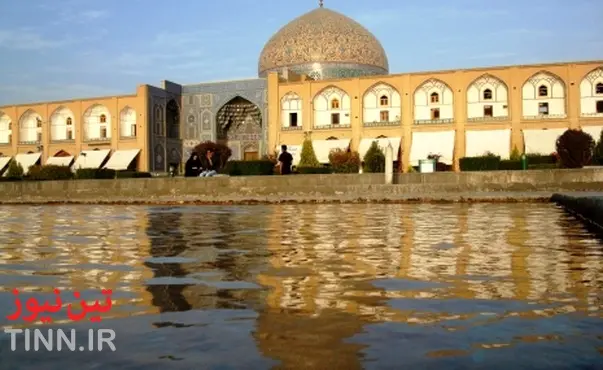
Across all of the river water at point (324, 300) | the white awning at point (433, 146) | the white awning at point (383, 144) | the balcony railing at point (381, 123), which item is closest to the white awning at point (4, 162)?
the white awning at point (383, 144)

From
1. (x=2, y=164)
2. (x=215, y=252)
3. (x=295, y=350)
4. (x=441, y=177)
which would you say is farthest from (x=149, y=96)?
(x=295, y=350)

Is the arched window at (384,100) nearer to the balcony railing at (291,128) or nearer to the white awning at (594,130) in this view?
the balcony railing at (291,128)

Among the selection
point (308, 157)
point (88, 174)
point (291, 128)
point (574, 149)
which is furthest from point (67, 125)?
point (574, 149)

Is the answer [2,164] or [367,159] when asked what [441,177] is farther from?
[2,164]

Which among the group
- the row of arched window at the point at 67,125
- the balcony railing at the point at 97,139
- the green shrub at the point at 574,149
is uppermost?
the row of arched window at the point at 67,125

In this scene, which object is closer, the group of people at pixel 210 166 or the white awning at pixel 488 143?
the group of people at pixel 210 166

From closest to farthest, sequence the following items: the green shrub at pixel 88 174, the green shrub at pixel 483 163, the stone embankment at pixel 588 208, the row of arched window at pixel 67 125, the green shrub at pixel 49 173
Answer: the stone embankment at pixel 588 208, the green shrub at pixel 483 163, the green shrub at pixel 49 173, the green shrub at pixel 88 174, the row of arched window at pixel 67 125

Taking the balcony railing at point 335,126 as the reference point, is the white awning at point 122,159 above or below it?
below

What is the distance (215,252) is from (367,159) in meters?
20.2

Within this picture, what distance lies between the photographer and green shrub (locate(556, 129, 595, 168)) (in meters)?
17.1

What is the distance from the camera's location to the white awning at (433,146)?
28828mm

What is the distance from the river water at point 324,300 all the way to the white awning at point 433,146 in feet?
83.1

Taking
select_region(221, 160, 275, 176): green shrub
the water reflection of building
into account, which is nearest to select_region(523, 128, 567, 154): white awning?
select_region(221, 160, 275, 176): green shrub

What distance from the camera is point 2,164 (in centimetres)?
3522
